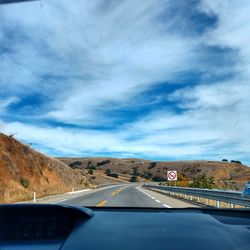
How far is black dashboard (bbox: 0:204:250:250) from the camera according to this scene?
251 centimetres

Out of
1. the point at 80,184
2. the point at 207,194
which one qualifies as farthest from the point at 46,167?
the point at 207,194

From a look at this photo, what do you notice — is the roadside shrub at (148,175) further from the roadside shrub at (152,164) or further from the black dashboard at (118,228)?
the black dashboard at (118,228)

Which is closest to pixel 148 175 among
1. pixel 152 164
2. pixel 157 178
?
pixel 157 178

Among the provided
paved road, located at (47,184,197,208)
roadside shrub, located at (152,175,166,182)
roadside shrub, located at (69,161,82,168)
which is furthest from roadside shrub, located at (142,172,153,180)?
paved road, located at (47,184,197,208)

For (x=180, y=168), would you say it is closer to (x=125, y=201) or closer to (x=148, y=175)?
(x=148, y=175)

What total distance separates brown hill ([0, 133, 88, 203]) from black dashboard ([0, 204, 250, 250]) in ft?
129

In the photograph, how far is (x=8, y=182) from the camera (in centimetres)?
4375

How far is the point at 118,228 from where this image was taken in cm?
279

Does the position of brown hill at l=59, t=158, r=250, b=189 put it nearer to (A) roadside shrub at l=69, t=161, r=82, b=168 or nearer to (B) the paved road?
(A) roadside shrub at l=69, t=161, r=82, b=168

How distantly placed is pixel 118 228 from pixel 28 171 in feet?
175

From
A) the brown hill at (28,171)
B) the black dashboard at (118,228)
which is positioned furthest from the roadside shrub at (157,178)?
the black dashboard at (118,228)

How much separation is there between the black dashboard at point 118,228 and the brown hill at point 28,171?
39.2m

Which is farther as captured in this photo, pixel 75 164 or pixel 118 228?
pixel 75 164

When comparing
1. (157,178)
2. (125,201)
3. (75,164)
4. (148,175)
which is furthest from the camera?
(75,164)
